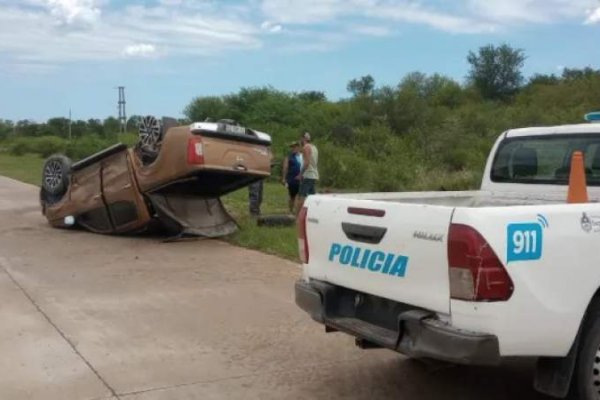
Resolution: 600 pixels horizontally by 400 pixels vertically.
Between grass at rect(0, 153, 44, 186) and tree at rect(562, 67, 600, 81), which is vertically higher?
tree at rect(562, 67, 600, 81)

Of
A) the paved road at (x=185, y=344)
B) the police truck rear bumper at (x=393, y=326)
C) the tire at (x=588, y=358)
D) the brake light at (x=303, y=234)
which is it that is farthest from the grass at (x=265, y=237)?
the tire at (x=588, y=358)

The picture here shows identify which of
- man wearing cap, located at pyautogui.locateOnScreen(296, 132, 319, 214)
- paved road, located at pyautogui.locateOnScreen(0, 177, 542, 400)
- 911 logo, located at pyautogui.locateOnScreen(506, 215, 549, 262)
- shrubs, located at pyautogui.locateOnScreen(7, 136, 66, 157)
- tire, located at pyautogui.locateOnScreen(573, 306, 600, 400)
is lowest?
shrubs, located at pyautogui.locateOnScreen(7, 136, 66, 157)

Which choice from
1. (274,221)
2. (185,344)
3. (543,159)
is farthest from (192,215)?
(543,159)

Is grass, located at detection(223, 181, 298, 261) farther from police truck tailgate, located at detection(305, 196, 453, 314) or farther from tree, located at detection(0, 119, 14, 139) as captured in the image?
tree, located at detection(0, 119, 14, 139)

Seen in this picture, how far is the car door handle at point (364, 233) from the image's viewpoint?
4.57 metres

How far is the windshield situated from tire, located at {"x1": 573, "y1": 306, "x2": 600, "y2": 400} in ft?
4.21

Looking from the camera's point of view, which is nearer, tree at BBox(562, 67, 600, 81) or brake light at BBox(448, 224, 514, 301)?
brake light at BBox(448, 224, 514, 301)

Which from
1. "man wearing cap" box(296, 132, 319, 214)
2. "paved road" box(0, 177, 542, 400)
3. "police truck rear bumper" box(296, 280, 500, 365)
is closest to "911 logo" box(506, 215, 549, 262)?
"police truck rear bumper" box(296, 280, 500, 365)

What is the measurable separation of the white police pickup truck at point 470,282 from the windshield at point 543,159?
41.9 inches

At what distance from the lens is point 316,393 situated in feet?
17.5

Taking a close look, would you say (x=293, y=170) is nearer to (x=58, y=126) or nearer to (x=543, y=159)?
(x=543, y=159)

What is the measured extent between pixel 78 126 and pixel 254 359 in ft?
326

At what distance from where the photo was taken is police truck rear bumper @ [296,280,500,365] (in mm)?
3998

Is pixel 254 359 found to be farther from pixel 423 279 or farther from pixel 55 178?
pixel 55 178
